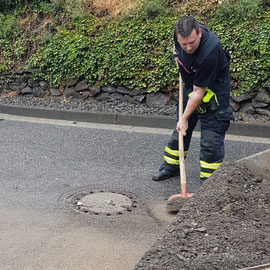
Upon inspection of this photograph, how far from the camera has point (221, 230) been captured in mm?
3260

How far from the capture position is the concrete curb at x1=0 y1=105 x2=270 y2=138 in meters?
7.80

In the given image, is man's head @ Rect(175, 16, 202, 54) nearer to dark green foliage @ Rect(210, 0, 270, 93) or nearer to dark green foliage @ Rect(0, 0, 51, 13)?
dark green foliage @ Rect(210, 0, 270, 93)

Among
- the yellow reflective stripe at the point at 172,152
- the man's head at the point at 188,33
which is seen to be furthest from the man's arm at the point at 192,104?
the yellow reflective stripe at the point at 172,152

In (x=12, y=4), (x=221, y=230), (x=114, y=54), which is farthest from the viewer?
(x=12, y=4)

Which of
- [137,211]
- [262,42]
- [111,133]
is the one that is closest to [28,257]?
[137,211]

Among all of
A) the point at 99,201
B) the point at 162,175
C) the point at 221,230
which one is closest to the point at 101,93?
the point at 162,175

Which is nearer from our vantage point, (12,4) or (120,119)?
(120,119)

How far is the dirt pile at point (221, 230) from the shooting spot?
2830 millimetres

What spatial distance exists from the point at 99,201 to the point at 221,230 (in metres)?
2.07

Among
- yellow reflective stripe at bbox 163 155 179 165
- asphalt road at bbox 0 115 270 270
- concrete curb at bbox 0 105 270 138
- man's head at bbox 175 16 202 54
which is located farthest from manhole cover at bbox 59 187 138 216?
concrete curb at bbox 0 105 270 138

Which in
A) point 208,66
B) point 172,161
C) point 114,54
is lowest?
point 172,161

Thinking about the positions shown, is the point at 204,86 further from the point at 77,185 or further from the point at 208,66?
the point at 77,185

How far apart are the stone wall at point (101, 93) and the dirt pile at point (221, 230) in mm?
4232

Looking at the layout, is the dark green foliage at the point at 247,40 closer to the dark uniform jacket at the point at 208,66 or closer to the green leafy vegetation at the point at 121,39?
the green leafy vegetation at the point at 121,39
